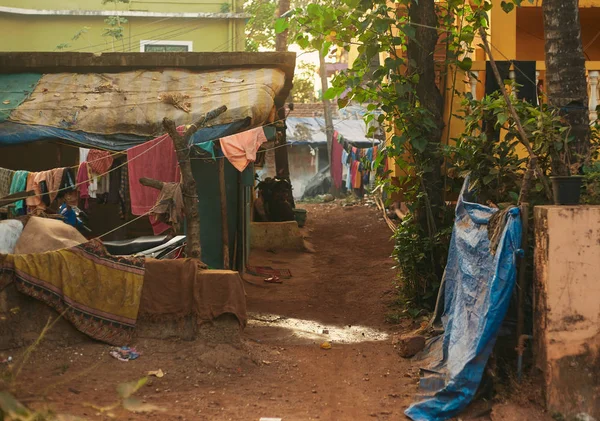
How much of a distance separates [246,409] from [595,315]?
2.73 m

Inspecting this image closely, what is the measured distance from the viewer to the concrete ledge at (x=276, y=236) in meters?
15.4

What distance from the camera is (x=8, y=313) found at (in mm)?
6781

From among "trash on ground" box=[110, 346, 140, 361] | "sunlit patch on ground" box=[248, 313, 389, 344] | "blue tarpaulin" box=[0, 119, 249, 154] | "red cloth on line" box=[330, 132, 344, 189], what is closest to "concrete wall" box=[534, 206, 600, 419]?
"sunlit patch on ground" box=[248, 313, 389, 344]

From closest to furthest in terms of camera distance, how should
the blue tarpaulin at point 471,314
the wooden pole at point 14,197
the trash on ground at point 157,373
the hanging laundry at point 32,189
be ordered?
the blue tarpaulin at point 471,314 < the trash on ground at point 157,373 < the wooden pole at point 14,197 < the hanging laundry at point 32,189

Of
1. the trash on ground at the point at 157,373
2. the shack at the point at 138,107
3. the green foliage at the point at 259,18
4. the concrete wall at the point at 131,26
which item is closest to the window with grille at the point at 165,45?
the concrete wall at the point at 131,26

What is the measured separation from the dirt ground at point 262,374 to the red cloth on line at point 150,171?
1.98 metres

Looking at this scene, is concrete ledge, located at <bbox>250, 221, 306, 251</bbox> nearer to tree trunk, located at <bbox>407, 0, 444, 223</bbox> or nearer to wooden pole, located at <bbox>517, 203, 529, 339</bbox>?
tree trunk, located at <bbox>407, 0, 444, 223</bbox>

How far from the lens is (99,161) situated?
9234mm

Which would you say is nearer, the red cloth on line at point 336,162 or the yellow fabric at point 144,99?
the yellow fabric at point 144,99

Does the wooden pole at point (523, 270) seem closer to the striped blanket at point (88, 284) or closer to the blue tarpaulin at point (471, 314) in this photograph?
the blue tarpaulin at point (471, 314)

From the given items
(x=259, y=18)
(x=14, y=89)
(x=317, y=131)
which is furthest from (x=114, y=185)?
(x=317, y=131)

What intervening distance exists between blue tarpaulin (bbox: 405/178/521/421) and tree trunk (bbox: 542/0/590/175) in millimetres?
1118

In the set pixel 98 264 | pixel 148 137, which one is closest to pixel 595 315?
pixel 98 264

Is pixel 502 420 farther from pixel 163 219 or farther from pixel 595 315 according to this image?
pixel 163 219
